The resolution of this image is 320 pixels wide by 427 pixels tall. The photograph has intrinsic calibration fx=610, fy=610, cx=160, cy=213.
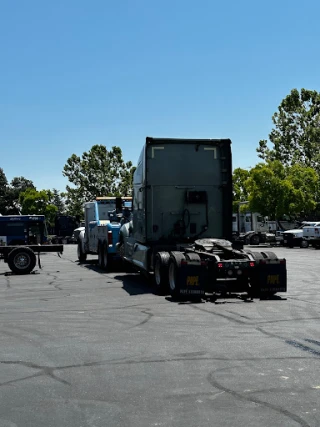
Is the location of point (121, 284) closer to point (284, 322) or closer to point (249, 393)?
point (284, 322)

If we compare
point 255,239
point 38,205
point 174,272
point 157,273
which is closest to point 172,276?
point 174,272

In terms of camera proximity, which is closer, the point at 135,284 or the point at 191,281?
the point at 191,281

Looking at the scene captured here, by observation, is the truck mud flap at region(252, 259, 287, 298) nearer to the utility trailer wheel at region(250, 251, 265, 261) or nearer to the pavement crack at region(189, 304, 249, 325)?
the utility trailer wheel at region(250, 251, 265, 261)

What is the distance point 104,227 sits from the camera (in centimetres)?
2144

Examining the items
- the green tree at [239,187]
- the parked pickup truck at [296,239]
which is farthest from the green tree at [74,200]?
the parked pickup truck at [296,239]

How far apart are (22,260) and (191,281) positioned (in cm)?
1041

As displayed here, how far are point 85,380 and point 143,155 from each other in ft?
31.7

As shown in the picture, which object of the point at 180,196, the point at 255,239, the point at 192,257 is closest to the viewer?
the point at 192,257

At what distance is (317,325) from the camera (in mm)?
9344

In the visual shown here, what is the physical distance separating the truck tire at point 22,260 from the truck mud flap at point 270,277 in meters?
10.6

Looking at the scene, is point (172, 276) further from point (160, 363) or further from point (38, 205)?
point (38, 205)

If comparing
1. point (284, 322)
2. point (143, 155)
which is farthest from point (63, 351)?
point (143, 155)

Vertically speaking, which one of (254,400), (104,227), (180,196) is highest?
(180,196)

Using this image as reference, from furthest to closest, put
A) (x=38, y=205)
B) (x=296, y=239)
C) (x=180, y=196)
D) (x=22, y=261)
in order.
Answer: (x=38, y=205), (x=296, y=239), (x=22, y=261), (x=180, y=196)
